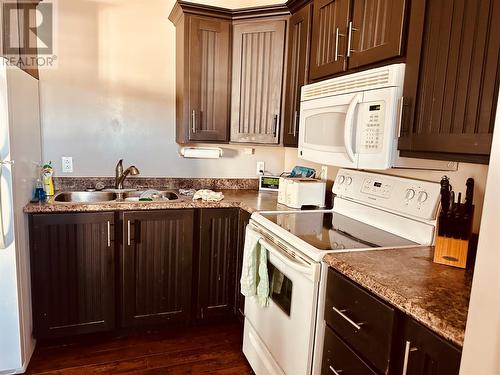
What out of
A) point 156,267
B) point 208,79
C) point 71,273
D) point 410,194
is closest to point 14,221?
point 71,273

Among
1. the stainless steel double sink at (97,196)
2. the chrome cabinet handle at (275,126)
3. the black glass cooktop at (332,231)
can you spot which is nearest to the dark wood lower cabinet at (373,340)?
the black glass cooktop at (332,231)

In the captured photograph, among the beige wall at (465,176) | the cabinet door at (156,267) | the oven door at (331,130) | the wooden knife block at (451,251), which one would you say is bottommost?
the cabinet door at (156,267)

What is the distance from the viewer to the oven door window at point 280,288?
5.20 ft

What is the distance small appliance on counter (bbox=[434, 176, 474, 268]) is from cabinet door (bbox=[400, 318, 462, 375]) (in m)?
0.40

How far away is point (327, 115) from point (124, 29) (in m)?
1.65

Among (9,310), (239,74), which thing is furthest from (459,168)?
(9,310)

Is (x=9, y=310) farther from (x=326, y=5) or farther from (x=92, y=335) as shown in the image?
(x=326, y=5)

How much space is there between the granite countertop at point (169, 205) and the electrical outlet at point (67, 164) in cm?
41

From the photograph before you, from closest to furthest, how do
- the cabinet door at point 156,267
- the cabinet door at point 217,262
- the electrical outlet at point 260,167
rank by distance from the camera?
the cabinet door at point 156,267 < the cabinet door at point 217,262 < the electrical outlet at point 260,167

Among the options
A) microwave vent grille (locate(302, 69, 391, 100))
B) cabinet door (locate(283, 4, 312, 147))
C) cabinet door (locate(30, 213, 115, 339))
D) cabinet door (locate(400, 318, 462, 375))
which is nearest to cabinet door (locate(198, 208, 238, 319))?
cabinet door (locate(30, 213, 115, 339))

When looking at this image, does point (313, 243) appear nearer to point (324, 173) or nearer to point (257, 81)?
point (324, 173)

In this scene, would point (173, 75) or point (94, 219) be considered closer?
point (94, 219)

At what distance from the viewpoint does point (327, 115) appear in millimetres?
1843

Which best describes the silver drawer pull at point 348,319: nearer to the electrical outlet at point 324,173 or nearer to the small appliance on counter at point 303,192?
the small appliance on counter at point 303,192
